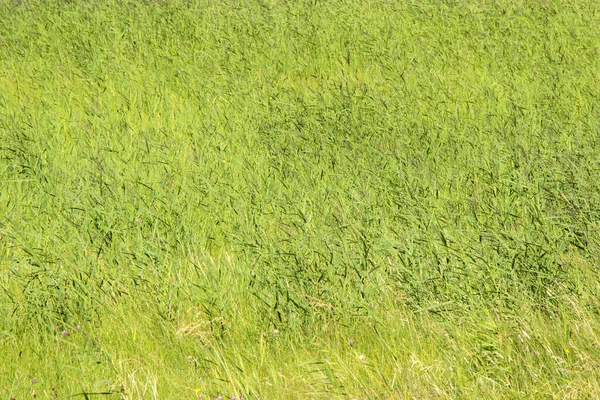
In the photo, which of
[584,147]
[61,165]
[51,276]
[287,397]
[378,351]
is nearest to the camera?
[287,397]

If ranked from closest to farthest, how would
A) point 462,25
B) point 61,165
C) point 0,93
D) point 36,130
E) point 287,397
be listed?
point 287,397, point 61,165, point 36,130, point 0,93, point 462,25

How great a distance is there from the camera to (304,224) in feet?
12.1

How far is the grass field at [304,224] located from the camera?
8.94ft

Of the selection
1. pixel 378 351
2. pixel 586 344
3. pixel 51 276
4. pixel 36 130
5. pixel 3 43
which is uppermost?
pixel 586 344

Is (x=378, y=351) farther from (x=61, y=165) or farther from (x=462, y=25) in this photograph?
(x=462, y=25)

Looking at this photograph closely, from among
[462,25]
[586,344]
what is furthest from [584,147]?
[462,25]

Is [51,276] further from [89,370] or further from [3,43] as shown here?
[3,43]

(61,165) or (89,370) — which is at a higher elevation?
(89,370)

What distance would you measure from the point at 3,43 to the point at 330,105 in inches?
159

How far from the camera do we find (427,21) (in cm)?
839

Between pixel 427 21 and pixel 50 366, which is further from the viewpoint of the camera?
pixel 427 21

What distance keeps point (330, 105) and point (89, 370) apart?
11.2 ft

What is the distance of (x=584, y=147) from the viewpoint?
4488mm

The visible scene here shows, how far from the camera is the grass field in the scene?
2725mm
